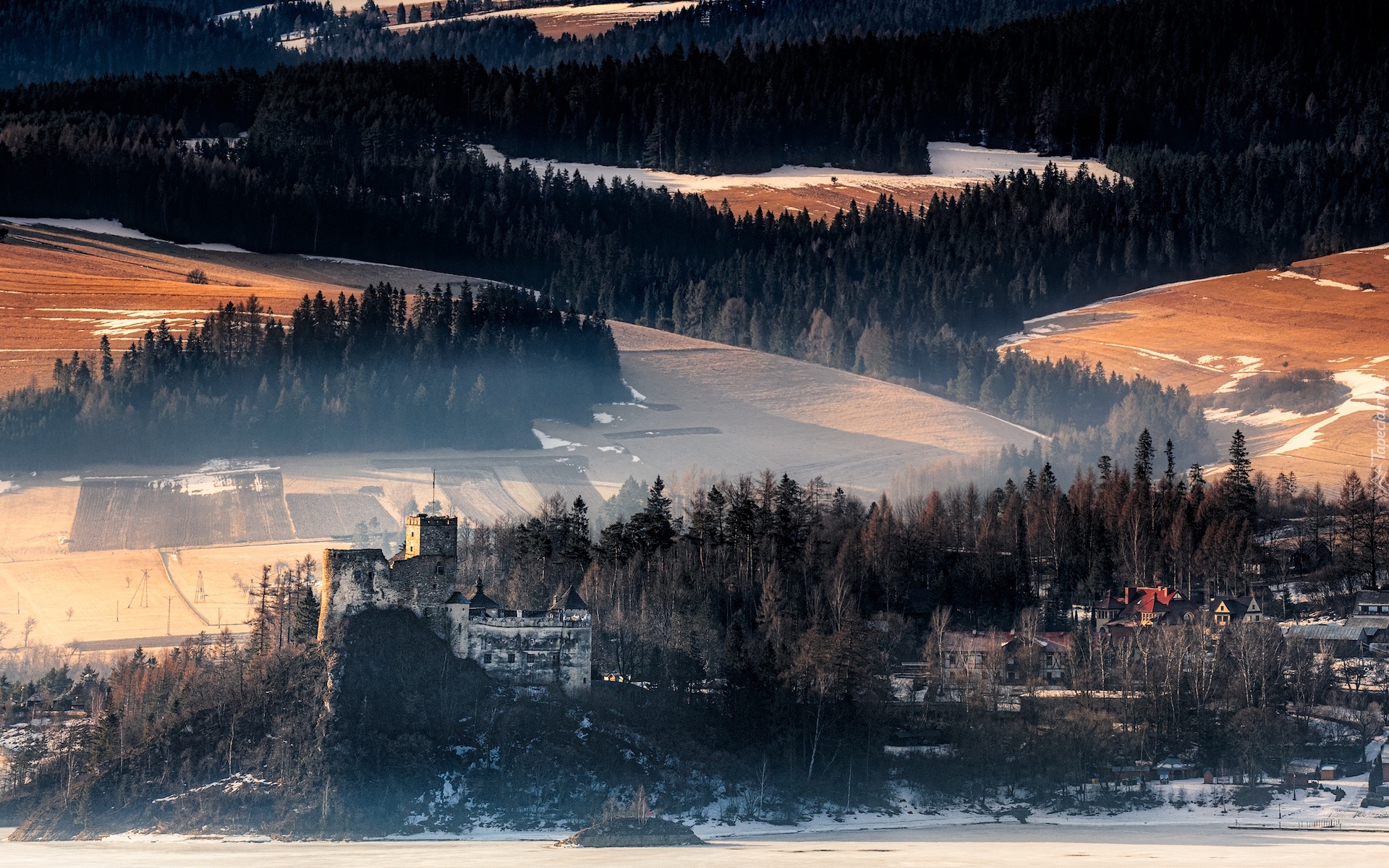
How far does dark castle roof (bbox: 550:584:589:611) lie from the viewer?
3538 inches

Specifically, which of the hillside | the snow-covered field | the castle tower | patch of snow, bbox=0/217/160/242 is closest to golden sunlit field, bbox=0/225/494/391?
the hillside

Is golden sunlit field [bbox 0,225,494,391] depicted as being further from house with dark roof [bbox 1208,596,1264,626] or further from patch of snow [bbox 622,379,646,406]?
house with dark roof [bbox 1208,596,1264,626]

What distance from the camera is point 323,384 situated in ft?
491

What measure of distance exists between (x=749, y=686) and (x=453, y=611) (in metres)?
14.4

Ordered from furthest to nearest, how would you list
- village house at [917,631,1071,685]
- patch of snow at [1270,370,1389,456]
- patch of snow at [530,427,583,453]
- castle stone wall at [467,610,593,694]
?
patch of snow at [1270,370,1389,456]
patch of snow at [530,427,583,453]
village house at [917,631,1071,685]
castle stone wall at [467,610,593,694]

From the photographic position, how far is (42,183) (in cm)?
19862

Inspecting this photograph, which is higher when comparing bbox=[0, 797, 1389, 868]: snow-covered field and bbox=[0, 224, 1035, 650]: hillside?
bbox=[0, 224, 1035, 650]: hillside

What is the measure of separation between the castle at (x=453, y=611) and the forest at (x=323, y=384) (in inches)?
2261

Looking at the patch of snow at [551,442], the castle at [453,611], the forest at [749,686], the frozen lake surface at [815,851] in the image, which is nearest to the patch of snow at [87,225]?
the patch of snow at [551,442]

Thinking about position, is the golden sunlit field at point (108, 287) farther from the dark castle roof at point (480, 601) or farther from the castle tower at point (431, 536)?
the dark castle roof at point (480, 601)

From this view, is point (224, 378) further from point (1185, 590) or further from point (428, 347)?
point (1185, 590)

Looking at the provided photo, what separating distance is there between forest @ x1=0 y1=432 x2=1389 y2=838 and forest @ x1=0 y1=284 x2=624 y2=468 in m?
27.8

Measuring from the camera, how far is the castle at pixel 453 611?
86.4 m

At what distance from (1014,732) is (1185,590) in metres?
24.8
